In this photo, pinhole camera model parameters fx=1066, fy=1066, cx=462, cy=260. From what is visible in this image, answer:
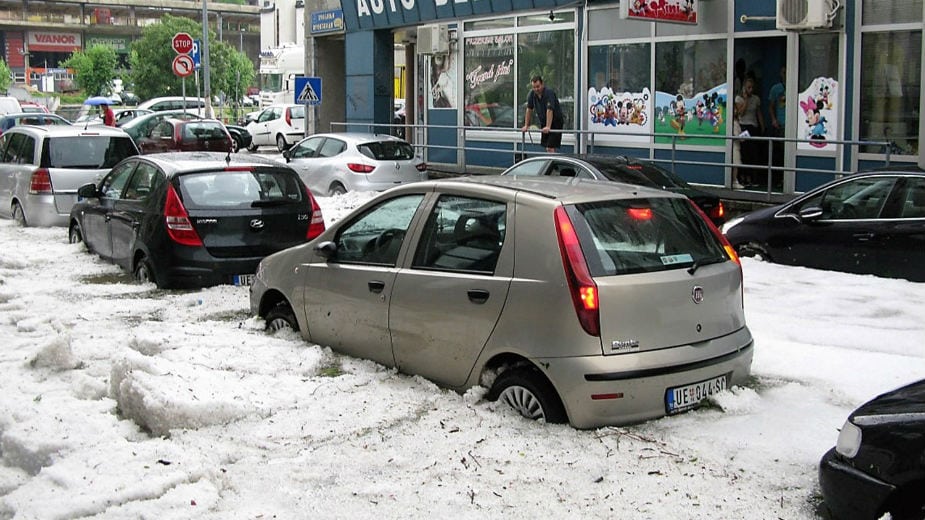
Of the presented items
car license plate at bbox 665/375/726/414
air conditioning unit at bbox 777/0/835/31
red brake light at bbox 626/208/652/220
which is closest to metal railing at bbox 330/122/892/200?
air conditioning unit at bbox 777/0/835/31

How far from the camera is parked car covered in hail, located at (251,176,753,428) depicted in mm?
5637

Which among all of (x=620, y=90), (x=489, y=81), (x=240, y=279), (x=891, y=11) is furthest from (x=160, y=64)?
(x=240, y=279)

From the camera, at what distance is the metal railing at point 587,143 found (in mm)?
15945

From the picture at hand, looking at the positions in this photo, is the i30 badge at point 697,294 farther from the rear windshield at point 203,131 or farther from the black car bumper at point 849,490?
the rear windshield at point 203,131

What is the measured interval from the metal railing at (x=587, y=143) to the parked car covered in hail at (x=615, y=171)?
6.44 feet

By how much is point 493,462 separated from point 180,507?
156 centimetres

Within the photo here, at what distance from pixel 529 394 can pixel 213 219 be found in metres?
5.23

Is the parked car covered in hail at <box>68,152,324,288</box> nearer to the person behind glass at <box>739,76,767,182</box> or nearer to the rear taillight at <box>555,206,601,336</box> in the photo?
the rear taillight at <box>555,206,601,336</box>

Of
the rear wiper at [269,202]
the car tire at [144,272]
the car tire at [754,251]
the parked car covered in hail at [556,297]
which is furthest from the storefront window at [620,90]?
the parked car covered in hail at [556,297]

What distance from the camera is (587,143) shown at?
20.6 metres

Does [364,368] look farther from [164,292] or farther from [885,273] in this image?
[885,273]

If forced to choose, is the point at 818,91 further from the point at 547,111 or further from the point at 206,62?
the point at 206,62

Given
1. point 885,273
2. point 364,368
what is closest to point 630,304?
point 364,368

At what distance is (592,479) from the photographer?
5176 mm
